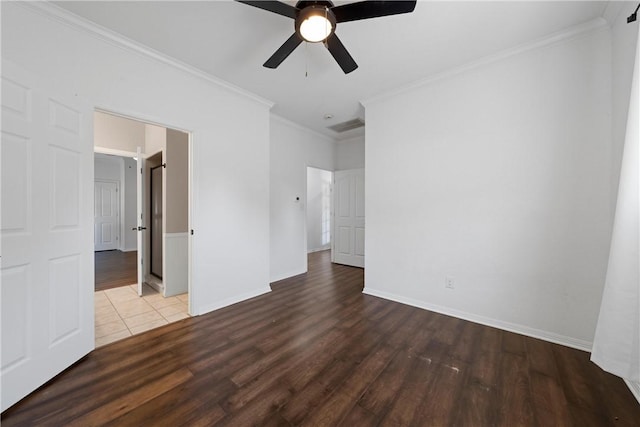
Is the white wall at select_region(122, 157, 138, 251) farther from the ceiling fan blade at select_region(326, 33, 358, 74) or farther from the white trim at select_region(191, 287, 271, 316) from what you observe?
the ceiling fan blade at select_region(326, 33, 358, 74)

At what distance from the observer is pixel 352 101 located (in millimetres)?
3457

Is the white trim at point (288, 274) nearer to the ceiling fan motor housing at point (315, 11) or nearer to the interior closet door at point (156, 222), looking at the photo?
the interior closet door at point (156, 222)

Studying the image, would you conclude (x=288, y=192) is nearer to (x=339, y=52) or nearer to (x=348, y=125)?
(x=348, y=125)

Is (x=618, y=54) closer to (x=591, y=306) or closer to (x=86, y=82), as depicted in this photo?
(x=591, y=306)

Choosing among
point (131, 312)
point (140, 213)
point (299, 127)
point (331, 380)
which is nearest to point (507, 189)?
point (331, 380)

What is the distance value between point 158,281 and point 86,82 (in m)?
2.87

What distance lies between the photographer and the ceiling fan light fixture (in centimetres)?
158

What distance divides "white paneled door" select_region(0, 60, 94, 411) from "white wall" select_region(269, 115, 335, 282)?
2.41 meters

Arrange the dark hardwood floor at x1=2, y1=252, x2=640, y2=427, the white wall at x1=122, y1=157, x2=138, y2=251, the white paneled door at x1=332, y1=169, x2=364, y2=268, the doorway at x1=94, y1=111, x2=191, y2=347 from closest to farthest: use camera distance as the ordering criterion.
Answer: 1. the dark hardwood floor at x1=2, y1=252, x2=640, y2=427
2. the doorway at x1=94, y1=111, x2=191, y2=347
3. the white paneled door at x1=332, y1=169, x2=364, y2=268
4. the white wall at x1=122, y1=157, x2=138, y2=251

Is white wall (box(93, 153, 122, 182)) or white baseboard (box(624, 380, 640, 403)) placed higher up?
white wall (box(93, 153, 122, 182))

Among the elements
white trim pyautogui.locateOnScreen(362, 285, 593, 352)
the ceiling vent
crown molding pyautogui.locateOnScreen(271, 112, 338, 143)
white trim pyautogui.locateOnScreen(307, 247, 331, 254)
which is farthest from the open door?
white trim pyautogui.locateOnScreen(307, 247, 331, 254)

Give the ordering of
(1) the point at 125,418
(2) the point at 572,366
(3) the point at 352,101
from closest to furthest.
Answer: (1) the point at 125,418, (2) the point at 572,366, (3) the point at 352,101

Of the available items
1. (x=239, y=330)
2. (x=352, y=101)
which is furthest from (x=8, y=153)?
(x=352, y=101)

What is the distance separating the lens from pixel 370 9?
155cm
